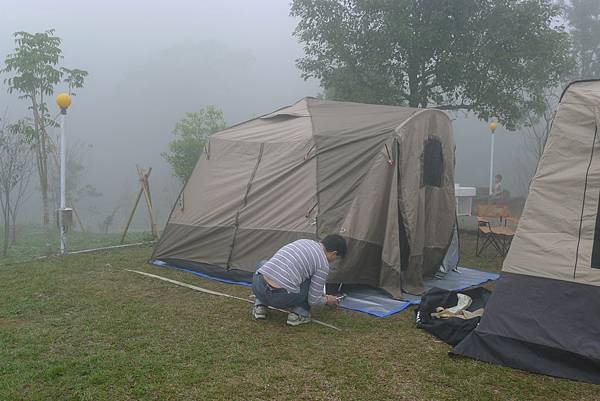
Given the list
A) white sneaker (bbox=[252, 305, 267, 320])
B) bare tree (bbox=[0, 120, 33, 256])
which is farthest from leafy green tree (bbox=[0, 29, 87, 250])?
white sneaker (bbox=[252, 305, 267, 320])

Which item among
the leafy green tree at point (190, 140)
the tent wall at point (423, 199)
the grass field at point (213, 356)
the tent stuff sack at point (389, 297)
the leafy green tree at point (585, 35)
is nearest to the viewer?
the grass field at point (213, 356)

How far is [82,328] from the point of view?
4344 millimetres

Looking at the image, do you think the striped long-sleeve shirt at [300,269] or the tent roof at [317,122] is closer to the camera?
the striped long-sleeve shirt at [300,269]

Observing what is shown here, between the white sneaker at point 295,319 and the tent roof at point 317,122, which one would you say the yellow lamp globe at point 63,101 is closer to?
the tent roof at point 317,122

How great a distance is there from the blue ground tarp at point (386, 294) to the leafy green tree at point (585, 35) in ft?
49.1

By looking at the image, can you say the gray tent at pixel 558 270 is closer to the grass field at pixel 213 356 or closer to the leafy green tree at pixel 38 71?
the grass field at pixel 213 356

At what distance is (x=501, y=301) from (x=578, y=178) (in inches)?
40.6

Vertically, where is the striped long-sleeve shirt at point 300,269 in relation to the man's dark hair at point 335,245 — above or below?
below

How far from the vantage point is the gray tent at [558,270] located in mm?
3465

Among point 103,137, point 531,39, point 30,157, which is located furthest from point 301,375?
point 103,137

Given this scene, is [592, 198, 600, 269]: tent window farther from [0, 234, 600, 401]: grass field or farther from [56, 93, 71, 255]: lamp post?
[56, 93, 71, 255]: lamp post

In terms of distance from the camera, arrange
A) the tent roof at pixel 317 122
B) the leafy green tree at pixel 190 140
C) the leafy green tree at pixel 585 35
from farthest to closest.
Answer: the leafy green tree at pixel 585 35 < the leafy green tree at pixel 190 140 < the tent roof at pixel 317 122

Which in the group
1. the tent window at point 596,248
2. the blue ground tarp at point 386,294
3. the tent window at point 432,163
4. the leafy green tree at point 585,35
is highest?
the leafy green tree at point 585,35

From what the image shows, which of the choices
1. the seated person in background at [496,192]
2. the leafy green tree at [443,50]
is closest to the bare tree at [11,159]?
the leafy green tree at [443,50]
